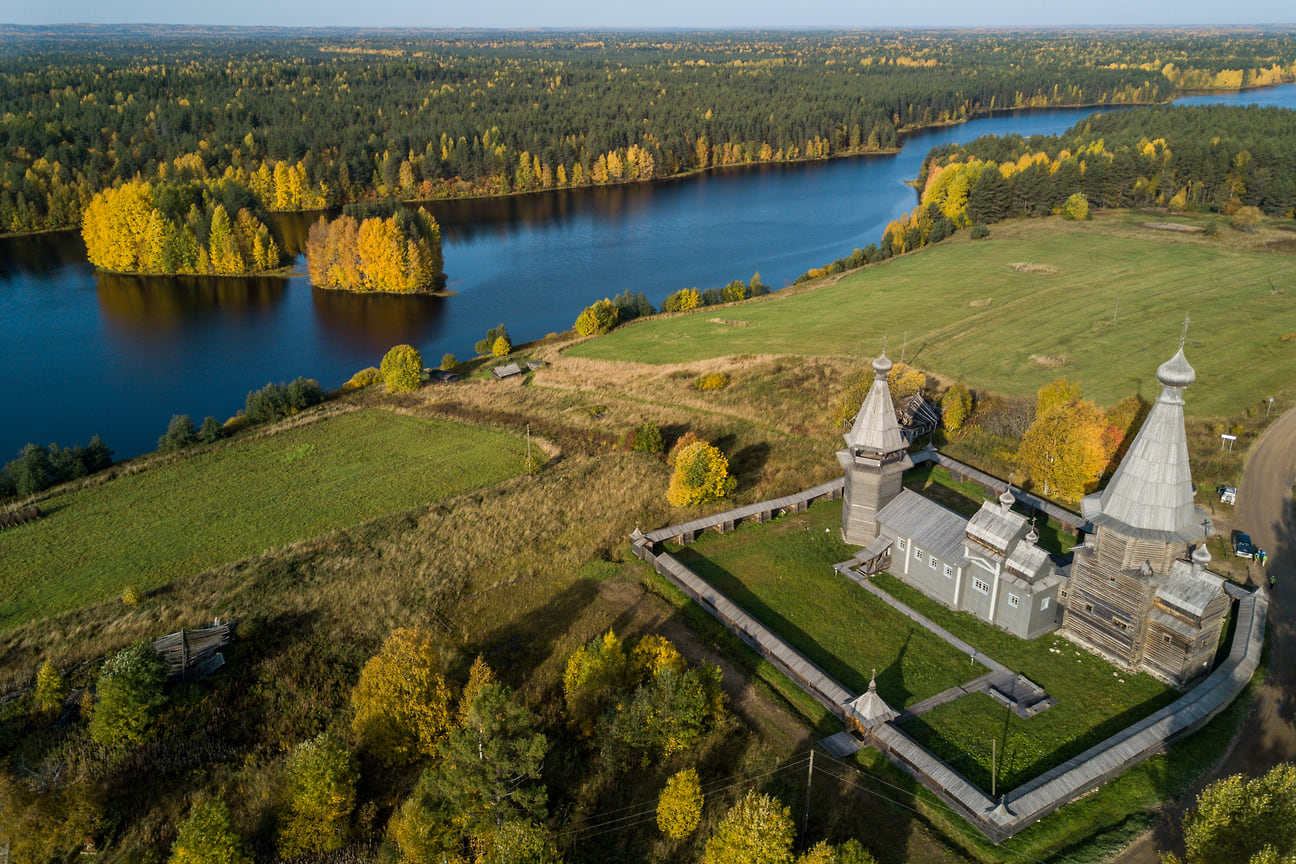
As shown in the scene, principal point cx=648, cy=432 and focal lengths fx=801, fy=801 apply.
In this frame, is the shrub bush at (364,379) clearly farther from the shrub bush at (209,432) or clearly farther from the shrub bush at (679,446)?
the shrub bush at (679,446)

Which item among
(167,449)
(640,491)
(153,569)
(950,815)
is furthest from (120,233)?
(950,815)

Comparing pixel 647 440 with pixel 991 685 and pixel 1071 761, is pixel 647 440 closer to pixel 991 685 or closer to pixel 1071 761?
pixel 991 685

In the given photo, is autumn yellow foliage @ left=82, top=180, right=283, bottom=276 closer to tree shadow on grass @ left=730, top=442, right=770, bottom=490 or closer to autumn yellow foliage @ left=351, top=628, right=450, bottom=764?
tree shadow on grass @ left=730, top=442, right=770, bottom=490

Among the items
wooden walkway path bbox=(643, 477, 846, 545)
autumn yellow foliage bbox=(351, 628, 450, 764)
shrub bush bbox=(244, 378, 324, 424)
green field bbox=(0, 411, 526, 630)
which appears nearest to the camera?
autumn yellow foliage bbox=(351, 628, 450, 764)

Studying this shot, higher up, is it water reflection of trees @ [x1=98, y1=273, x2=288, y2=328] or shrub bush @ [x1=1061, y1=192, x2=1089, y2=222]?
shrub bush @ [x1=1061, y1=192, x2=1089, y2=222]

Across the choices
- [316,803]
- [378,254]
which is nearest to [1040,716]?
[316,803]

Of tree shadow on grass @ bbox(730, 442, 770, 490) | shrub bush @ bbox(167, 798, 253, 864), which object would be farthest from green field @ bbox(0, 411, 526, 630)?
shrub bush @ bbox(167, 798, 253, 864)

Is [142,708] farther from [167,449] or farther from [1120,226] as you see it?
[1120,226]
